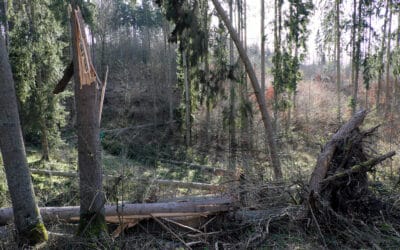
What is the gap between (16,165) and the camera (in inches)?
177

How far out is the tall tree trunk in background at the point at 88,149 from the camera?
4.45 m

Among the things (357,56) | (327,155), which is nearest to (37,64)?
(327,155)

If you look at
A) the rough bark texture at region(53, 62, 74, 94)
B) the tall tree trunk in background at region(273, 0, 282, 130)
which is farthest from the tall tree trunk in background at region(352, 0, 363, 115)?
the rough bark texture at region(53, 62, 74, 94)

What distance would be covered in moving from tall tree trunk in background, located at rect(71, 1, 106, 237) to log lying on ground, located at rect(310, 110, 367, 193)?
9.72 ft

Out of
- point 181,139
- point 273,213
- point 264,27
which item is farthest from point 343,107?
point 273,213

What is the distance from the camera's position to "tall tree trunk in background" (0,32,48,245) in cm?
434

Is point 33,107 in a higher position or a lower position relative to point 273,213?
higher

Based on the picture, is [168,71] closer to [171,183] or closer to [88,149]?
[171,183]

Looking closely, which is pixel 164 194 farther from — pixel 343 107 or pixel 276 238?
pixel 343 107

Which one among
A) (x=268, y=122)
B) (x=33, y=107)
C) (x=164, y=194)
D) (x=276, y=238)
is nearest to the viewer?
(x=276, y=238)

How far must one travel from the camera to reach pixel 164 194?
22.2ft

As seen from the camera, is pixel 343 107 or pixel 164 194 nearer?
pixel 164 194

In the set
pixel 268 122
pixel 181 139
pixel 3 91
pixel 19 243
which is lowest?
pixel 181 139

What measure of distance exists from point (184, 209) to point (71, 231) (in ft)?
5.85
